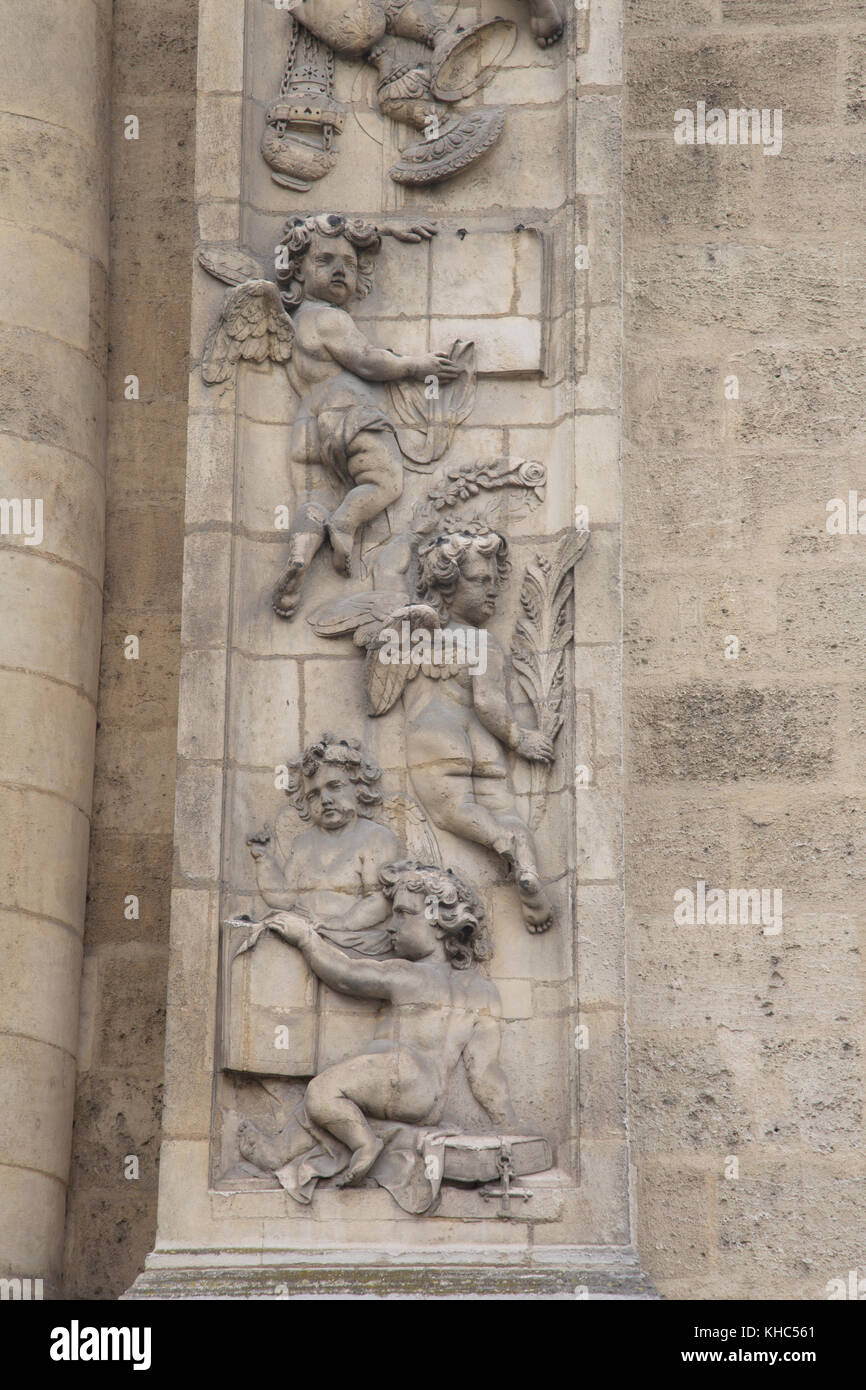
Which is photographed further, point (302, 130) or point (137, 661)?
point (137, 661)

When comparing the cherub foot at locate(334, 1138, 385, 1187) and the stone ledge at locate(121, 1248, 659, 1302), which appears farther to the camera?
the cherub foot at locate(334, 1138, 385, 1187)

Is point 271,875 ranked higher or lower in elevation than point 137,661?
lower

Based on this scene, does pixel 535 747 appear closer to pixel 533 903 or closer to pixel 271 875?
pixel 533 903

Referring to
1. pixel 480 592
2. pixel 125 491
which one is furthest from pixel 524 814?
pixel 125 491

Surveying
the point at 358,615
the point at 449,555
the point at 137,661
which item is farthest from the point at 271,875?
the point at 137,661

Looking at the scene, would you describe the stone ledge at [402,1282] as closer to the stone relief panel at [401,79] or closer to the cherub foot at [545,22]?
the stone relief panel at [401,79]

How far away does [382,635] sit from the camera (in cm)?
770

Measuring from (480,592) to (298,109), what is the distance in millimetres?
1707

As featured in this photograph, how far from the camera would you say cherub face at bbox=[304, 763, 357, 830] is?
24.9 ft

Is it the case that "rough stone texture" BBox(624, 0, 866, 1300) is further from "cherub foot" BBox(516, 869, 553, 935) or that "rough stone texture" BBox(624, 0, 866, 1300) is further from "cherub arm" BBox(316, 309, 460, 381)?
"cherub arm" BBox(316, 309, 460, 381)

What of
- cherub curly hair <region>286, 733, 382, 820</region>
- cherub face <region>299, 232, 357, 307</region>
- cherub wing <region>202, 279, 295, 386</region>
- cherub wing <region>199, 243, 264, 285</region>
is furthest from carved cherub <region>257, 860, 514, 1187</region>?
cherub wing <region>199, 243, 264, 285</region>

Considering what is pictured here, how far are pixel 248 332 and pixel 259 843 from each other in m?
1.62

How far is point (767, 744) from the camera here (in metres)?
8.25

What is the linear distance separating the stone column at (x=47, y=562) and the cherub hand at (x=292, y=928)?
2.95 ft
